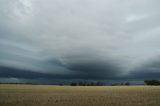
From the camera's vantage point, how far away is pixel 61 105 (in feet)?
80.5

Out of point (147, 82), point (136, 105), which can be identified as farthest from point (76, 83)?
point (136, 105)

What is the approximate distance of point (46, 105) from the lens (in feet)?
79.7

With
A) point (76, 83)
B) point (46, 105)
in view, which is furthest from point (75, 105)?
point (76, 83)

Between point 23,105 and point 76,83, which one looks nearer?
point 23,105

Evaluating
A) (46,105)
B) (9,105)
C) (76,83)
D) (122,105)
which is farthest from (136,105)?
(76,83)

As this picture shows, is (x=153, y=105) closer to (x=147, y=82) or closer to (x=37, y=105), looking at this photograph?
(x=37, y=105)

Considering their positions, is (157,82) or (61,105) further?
(157,82)

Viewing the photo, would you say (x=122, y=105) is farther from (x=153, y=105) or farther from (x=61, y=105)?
(x=61, y=105)

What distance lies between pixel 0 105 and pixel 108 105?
39.3 ft

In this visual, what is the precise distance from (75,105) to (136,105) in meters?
7.01

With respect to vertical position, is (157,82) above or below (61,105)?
above

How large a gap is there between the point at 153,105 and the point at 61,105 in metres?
10.6

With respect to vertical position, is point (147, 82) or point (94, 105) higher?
point (147, 82)

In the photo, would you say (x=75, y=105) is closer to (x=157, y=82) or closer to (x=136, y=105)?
(x=136, y=105)
